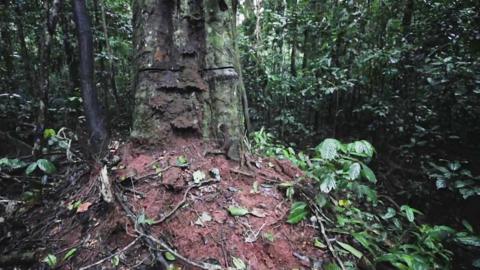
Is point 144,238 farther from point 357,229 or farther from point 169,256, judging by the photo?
point 357,229

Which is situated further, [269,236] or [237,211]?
[237,211]

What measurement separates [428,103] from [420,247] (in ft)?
10.7

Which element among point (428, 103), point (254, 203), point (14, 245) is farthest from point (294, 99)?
point (14, 245)

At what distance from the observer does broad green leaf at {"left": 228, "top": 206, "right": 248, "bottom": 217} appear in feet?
7.15

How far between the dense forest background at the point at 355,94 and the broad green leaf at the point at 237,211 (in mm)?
727

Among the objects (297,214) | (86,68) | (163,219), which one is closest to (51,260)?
(163,219)

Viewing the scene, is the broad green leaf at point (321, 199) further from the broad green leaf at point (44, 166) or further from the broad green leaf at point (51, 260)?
the broad green leaf at point (44, 166)

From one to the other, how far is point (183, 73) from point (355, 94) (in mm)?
5125

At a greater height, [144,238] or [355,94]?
[355,94]

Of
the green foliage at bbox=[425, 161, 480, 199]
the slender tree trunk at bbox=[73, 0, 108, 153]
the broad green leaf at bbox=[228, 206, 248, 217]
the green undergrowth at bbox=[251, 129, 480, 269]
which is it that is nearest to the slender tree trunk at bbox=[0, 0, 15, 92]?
the slender tree trunk at bbox=[73, 0, 108, 153]

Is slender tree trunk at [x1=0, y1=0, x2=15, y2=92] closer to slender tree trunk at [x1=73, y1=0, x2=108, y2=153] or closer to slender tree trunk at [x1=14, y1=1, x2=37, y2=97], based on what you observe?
slender tree trunk at [x1=14, y1=1, x2=37, y2=97]

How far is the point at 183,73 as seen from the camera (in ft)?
8.69

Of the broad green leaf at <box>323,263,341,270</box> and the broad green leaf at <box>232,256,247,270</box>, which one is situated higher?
the broad green leaf at <box>232,256,247,270</box>

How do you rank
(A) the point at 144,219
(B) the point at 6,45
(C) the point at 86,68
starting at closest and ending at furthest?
1. (A) the point at 144,219
2. (C) the point at 86,68
3. (B) the point at 6,45
